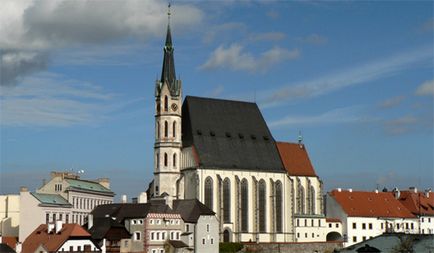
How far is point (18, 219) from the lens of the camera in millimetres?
113438

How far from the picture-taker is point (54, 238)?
8831cm

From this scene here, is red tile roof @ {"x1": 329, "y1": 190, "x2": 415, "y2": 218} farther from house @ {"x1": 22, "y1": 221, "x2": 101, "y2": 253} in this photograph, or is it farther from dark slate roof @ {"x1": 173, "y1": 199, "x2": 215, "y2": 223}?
house @ {"x1": 22, "y1": 221, "x2": 101, "y2": 253}

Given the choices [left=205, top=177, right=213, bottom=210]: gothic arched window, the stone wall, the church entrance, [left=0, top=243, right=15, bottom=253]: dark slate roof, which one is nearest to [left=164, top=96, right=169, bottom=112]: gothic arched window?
[left=205, top=177, right=213, bottom=210]: gothic arched window

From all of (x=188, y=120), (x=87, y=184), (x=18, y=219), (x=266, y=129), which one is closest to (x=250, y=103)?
(x=266, y=129)

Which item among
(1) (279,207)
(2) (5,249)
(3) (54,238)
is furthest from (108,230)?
(1) (279,207)

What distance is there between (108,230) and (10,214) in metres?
26.3

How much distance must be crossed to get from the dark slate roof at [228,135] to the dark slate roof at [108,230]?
71.8ft

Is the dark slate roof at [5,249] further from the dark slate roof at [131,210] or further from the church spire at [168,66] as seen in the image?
the church spire at [168,66]

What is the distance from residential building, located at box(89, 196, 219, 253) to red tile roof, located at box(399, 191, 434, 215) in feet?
132

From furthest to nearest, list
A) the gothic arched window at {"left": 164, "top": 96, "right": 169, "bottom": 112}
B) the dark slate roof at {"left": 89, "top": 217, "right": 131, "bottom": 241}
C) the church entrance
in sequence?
the gothic arched window at {"left": 164, "top": 96, "right": 169, "bottom": 112} → the church entrance → the dark slate roof at {"left": 89, "top": 217, "right": 131, "bottom": 241}

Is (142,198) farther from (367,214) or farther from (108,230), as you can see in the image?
(367,214)

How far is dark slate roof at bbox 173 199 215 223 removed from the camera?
328 ft

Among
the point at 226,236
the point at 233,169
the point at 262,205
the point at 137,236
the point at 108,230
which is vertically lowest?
the point at 137,236

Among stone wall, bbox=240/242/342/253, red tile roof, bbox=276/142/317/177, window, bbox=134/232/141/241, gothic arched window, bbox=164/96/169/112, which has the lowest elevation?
stone wall, bbox=240/242/342/253
